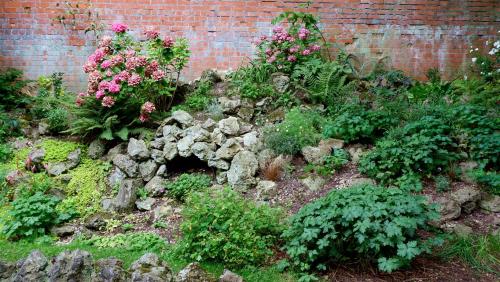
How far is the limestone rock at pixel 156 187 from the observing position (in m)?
7.00

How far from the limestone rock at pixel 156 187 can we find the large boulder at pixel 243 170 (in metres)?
1.06

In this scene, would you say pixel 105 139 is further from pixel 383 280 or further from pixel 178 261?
pixel 383 280

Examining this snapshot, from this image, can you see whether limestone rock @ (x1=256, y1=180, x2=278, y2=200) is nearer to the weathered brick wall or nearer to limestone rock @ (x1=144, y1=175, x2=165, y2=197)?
limestone rock @ (x1=144, y1=175, x2=165, y2=197)

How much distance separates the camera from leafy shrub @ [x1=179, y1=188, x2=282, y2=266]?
507 cm

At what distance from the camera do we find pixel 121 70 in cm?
813

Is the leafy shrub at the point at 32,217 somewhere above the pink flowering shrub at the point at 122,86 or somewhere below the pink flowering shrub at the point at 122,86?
below

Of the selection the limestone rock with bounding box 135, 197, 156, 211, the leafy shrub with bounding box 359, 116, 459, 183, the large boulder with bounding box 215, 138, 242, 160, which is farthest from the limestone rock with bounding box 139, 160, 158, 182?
the leafy shrub with bounding box 359, 116, 459, 183

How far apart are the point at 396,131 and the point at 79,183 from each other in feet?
16.6

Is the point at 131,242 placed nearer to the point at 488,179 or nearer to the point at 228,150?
the point at 228,150

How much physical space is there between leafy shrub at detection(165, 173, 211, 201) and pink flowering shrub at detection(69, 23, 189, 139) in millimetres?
1388

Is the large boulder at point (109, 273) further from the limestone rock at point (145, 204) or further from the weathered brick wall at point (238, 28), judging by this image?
the weathered brick wall at point (238, 28)

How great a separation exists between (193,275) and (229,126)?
3.69 meters

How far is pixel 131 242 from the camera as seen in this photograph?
19.0ft

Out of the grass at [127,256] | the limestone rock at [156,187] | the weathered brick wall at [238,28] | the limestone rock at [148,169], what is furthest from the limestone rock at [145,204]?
the weathered brick wall at [238,28]
